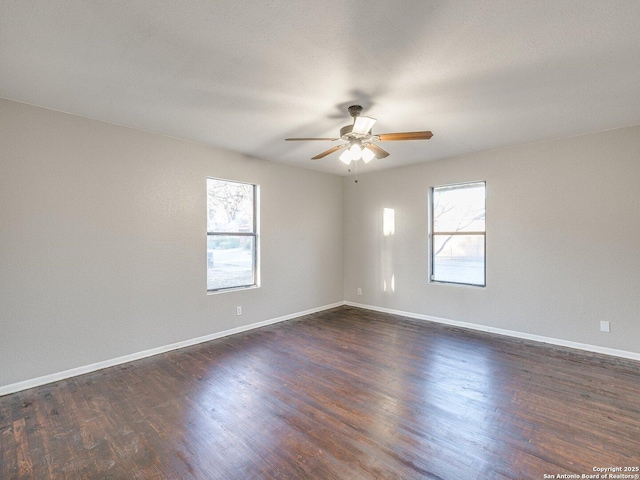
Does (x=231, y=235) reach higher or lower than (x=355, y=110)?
lower

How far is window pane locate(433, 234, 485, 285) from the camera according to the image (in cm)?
459

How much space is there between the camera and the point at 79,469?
6.00ft

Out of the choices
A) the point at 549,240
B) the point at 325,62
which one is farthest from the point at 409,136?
the point at 549,240

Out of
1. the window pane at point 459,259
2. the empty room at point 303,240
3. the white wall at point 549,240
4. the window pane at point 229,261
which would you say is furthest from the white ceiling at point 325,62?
the window pane at point 459,259

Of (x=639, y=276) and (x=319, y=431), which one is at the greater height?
(x=639, y=276)

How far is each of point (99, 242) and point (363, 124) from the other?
2.90 metres

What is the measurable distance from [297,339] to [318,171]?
2.95 m

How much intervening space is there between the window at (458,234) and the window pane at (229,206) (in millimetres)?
2912

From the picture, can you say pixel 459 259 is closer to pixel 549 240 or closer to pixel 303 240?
pixel 549 240

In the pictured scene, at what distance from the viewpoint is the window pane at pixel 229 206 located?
4254mm

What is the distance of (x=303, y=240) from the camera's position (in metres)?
5.39

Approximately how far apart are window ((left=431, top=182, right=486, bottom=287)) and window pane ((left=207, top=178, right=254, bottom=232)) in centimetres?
291

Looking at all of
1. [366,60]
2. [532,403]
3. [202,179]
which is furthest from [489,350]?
[202,179]

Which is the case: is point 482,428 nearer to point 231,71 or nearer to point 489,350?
point 489,350
